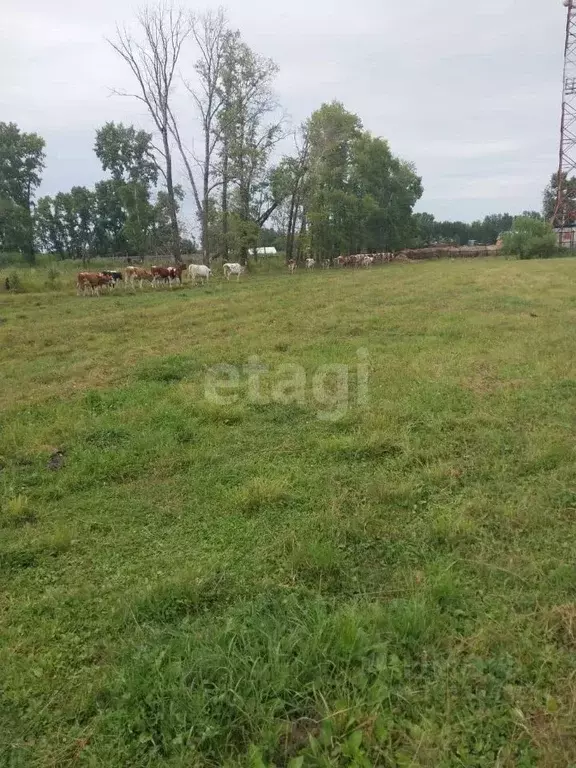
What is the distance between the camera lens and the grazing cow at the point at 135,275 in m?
19.1

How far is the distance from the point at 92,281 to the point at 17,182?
2529cm

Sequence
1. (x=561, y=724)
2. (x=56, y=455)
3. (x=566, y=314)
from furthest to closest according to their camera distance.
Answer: (x=566, y=314) → (x=56, y=455) → (x=561, y=724)

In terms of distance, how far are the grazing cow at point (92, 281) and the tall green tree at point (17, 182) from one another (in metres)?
21.2

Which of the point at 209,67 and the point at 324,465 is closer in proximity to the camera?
the point at 324,465

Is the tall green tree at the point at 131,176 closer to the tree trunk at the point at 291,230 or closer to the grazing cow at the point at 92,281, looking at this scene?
the tree trunk at the point at 291,230

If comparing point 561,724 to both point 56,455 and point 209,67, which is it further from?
point 209,67

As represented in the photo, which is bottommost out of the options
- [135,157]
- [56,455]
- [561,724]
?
[561,724]

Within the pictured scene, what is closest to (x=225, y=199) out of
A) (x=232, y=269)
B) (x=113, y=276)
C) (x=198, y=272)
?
(x=232, y=269)

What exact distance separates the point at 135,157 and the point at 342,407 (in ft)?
140

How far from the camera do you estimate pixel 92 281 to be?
681 inches

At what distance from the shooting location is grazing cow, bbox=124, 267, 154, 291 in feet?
62.6

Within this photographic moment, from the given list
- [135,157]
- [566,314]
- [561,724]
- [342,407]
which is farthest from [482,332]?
[135,157]

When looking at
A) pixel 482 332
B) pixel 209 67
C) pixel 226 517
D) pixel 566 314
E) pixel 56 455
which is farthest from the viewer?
pixel 209 67

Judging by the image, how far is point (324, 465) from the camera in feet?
12.9
